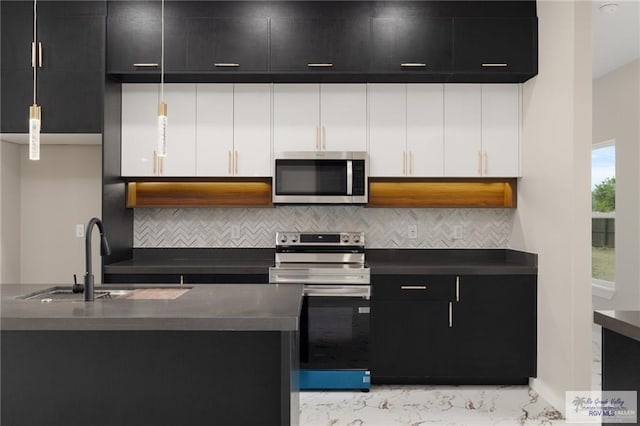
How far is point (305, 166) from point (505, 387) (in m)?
2.14

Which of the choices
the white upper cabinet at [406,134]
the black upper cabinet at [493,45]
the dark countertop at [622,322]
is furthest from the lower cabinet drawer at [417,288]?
the dark countertop at [622,322]

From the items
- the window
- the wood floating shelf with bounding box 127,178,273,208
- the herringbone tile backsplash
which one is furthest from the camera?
the window

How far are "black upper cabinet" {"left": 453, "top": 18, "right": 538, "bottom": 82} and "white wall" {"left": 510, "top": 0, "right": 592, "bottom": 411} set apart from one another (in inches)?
4.6

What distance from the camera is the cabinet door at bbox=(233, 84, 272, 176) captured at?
4008 mm

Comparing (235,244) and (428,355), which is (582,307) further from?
(235,244)

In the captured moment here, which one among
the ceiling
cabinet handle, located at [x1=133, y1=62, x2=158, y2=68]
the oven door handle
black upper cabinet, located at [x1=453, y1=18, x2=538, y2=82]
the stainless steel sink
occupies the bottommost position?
the oven door handle

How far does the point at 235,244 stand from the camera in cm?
433

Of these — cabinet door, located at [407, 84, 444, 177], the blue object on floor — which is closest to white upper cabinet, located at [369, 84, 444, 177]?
cabinet door, located at [407, 84, 444, 177]

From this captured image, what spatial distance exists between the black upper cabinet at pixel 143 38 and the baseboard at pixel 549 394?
3338 millimetres

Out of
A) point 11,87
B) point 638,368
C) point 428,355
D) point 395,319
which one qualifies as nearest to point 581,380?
point 428,355

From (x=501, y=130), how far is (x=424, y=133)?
0.59m

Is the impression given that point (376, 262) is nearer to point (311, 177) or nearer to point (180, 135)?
point (311, 177)

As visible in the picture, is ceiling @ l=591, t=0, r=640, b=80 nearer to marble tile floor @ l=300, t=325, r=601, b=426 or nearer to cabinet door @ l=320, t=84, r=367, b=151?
cabinet door @ l=320, t=84, r=367, b=151

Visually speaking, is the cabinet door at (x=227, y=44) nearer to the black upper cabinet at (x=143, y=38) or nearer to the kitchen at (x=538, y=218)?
the black upper cabinet at (x=143, y=38)
